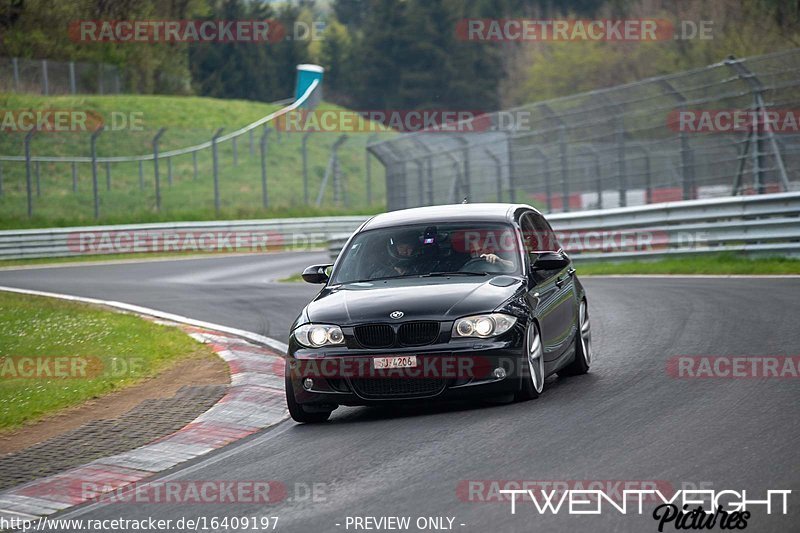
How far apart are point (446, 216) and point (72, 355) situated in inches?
188

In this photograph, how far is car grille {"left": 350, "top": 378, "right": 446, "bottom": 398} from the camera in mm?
8898

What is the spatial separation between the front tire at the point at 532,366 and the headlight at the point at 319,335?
1.33 meters

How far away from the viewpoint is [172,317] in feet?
57.5

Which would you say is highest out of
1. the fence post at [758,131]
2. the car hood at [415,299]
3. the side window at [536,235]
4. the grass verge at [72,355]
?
the fence post at [758,131]

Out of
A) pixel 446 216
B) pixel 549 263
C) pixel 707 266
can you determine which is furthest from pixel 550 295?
pixel 707 266

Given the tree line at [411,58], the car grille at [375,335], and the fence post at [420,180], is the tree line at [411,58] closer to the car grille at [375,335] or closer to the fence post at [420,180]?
the fence post at [420,180]

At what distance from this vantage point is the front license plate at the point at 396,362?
29.0ft

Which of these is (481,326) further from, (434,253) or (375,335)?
(434,253)

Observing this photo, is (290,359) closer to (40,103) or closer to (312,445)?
(312,445)

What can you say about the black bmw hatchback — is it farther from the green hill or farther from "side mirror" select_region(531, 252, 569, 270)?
the green hill

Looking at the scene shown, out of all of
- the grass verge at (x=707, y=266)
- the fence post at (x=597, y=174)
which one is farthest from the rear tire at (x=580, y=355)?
Answer: the fence post at (x=597, y=174)

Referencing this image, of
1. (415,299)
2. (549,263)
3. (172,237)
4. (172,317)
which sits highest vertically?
(549,263)

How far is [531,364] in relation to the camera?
364 inches

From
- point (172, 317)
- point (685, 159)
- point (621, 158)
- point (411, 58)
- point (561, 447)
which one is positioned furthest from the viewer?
point (411, 58)
